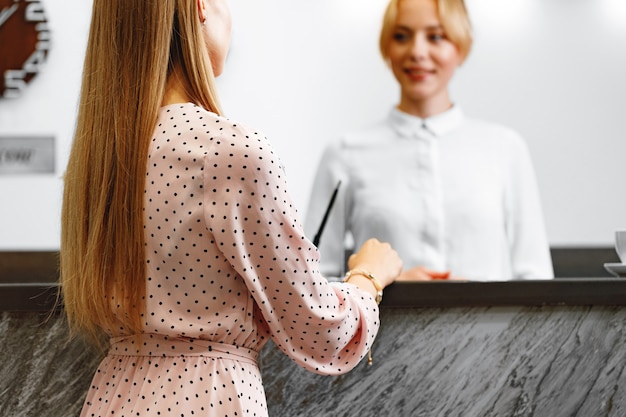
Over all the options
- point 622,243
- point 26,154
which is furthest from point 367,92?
point 622,243

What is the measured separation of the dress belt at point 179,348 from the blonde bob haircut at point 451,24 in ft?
7.10

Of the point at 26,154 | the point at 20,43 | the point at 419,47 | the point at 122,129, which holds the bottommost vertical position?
the point at 26,154

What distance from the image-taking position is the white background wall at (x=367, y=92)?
3660 mm

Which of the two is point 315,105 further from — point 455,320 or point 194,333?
point 194,333

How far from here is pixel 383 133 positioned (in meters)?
3.29

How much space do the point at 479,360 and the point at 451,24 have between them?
1786 mm

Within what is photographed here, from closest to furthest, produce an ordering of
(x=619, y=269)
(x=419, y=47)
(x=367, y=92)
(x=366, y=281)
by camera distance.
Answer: (x=366, y=281) → (x=619, y=269) → (x=419, y=47) → (x=367, y=92)

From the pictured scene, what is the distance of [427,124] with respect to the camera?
3182mm

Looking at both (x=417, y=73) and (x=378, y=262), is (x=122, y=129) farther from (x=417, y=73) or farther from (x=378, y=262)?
(x=417, y=73)

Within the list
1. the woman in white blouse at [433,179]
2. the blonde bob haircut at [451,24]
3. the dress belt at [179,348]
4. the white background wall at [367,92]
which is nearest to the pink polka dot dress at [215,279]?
the dress belt at [179,348]

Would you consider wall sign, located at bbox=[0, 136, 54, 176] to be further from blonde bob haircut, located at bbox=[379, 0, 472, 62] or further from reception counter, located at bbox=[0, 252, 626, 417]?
reception counter, located at bbox=[0, 252, 626, 417]

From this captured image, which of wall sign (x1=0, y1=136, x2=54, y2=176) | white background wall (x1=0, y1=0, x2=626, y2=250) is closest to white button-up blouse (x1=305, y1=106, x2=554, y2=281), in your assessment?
white background wall (x1=0, y1=0, x2=626, y2=250)

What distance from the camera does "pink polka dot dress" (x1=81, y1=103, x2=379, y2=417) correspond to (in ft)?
3.75

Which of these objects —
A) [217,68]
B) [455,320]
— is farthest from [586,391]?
[217,68]
